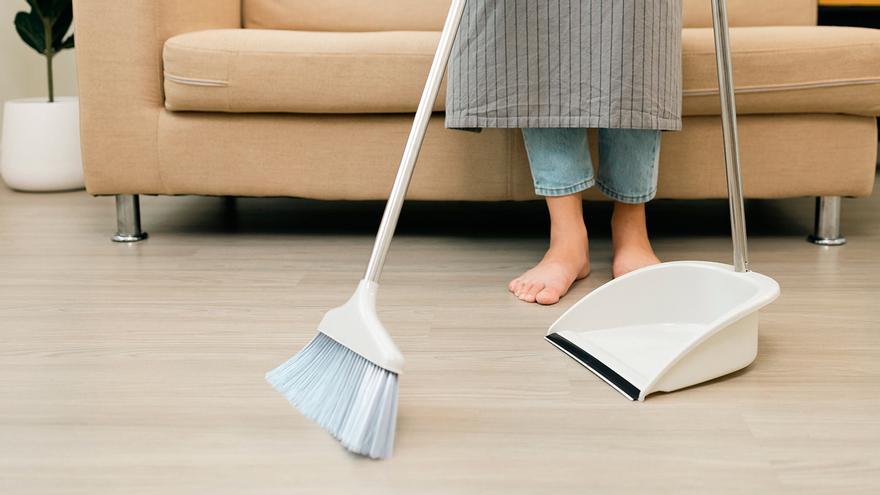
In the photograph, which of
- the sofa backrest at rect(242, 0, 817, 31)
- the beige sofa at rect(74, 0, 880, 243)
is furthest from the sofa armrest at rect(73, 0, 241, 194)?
the sofa backrest at rect(242, 0, 817, 31)

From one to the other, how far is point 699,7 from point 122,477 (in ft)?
5.28

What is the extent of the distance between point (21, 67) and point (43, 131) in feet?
2.11

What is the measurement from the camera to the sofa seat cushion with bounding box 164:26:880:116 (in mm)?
1537

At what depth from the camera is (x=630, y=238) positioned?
148cm

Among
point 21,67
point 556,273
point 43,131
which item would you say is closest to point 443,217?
point 556,273

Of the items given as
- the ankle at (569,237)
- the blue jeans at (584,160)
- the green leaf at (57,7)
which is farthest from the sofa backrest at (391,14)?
the ankle at (569,237)

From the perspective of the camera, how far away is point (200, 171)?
1664 millimetres

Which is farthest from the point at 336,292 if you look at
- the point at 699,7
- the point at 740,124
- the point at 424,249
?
the point at 699,7

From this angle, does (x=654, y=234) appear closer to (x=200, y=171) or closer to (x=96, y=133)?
(x=200, y=171)

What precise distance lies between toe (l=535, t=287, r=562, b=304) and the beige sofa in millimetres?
365

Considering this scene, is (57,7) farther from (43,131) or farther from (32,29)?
(43,131)

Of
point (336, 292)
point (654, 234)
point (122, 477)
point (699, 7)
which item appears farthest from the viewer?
point (699, 7)

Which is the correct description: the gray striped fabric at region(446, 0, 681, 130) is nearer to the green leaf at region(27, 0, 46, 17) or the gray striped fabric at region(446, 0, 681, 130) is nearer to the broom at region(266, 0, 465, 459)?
the broom at region(266, 0, 465, 459)

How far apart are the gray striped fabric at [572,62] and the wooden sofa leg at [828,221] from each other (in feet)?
1.57
